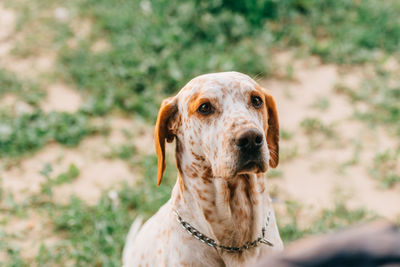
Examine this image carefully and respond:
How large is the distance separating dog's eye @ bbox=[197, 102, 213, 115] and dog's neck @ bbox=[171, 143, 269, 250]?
0.28m

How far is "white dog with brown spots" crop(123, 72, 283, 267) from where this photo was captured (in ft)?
7.36

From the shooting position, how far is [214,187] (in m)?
2.33

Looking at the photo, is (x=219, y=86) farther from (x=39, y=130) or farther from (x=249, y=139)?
(x=39, y=130)

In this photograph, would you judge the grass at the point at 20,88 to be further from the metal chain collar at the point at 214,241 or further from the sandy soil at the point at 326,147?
the metal chain collar at the point at 214,241

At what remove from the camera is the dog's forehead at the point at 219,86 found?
7.47 ft

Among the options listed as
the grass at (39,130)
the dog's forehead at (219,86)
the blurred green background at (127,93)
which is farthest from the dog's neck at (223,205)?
the grass at (39,130)

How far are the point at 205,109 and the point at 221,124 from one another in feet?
0.47

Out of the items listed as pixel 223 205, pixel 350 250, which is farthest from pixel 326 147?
pixel 350 250

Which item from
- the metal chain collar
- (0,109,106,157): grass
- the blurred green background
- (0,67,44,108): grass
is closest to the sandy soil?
the blurred green background

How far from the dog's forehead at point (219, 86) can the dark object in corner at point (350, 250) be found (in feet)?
4.94

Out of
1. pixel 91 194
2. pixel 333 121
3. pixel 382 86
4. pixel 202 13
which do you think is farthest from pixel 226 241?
pixel 202 13

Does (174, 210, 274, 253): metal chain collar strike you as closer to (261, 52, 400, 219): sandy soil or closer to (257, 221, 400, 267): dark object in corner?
(257, 221, 400, 267): dark object in corner

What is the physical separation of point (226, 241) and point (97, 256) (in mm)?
1670

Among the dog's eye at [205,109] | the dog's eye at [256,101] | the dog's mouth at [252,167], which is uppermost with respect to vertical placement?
the dog's eye at [256,101]
